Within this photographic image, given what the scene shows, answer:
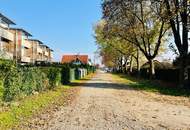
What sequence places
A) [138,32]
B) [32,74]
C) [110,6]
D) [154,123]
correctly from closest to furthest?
1. [154,123]
2. [32,74]
3. [110,6]
4. [138,32]

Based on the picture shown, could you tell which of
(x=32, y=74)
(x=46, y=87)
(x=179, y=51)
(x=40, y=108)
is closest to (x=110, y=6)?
(x=179, y=51)

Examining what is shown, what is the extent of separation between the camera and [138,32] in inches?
2061

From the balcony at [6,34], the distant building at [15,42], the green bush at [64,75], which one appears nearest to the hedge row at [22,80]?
the green bush at [64,75]

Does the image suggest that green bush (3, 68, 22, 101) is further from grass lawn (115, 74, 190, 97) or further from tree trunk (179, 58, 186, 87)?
tree trunk (179, 58, 186, 87)

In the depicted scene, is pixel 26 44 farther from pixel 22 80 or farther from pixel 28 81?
pixel 22 80

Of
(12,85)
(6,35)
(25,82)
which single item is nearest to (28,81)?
(25,82)

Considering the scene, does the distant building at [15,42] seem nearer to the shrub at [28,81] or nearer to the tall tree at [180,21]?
the tall tree at [180,21]

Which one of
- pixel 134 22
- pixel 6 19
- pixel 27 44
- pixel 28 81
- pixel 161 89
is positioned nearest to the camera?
pixel 28 81

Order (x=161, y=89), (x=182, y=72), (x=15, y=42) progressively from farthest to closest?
(x=15, y=42) < (x=182, y=72) < (x=161, y=89)

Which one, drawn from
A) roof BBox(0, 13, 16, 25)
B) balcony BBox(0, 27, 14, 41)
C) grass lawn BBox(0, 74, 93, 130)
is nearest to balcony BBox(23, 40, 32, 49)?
roof BBox(0, 13, 16, 25)

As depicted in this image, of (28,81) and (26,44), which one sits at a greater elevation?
(26,44)

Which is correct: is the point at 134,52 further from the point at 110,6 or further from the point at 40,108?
the point at 40,108

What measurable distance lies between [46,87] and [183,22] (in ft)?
42.7

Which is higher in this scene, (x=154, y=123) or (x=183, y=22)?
(x=183, y=22)
